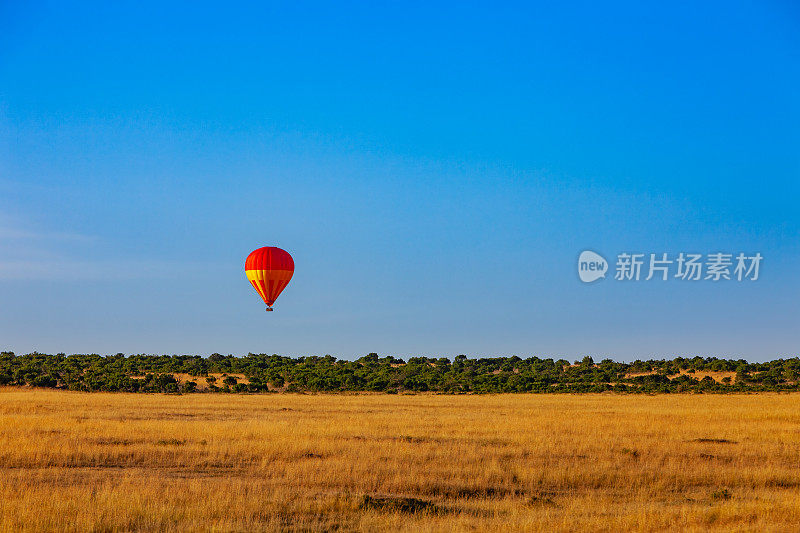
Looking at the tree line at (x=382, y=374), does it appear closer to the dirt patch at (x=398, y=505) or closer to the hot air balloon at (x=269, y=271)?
the hot air balloon at (x=269, y=271)

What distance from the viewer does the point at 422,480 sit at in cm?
1884

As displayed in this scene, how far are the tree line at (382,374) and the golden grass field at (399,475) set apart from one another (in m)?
42.6

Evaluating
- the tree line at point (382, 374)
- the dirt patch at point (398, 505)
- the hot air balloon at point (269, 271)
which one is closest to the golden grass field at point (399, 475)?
the dirt patch at point (398, 505)

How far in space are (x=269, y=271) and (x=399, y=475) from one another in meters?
28.5

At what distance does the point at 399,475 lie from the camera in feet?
64.0

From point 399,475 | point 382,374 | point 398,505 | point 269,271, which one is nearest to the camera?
point 398,505

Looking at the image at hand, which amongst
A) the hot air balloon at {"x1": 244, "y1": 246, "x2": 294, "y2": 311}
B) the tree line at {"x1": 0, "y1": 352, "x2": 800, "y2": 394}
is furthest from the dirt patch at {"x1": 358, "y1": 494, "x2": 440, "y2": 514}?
the tree line at {"x1": 0, "y1": 352, "x2": 800, "y2": 394}

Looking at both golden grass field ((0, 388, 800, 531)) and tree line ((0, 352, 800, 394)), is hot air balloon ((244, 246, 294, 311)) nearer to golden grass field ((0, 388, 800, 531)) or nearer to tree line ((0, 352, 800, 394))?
golden grass field ((0, 388, 800, 531))

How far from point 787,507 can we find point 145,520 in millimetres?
11219

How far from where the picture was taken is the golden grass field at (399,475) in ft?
46.5

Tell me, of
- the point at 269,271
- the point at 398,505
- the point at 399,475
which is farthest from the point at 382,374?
the point at 398,505

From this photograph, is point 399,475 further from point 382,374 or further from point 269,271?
point 382,374

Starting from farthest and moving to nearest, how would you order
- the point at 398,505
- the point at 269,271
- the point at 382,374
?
the point at 382,374
the point at 269,271
the point at 398,505

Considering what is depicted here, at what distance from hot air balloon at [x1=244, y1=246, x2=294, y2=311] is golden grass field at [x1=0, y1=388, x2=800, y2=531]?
42.6ft
